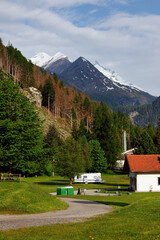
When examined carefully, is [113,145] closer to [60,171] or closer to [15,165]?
[60,171]

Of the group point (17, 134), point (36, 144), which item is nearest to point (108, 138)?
point (36, 144)

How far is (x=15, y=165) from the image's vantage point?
39562 mm

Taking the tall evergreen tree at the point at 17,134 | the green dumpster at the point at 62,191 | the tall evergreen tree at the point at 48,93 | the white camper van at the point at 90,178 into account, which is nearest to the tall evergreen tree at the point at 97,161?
the white camper van at the point at 90,178

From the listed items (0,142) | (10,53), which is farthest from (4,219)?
(10,53)

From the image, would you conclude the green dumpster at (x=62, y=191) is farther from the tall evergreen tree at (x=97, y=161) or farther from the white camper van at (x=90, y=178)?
the tall evergreen tree at (x=97, y=161)

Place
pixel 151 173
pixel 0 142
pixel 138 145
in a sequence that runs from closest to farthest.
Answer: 1. pixel 0 142
2. pixel 151 173
3. pixel 138 145

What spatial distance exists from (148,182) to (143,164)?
3091 mm

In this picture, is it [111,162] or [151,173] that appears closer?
[151,173]

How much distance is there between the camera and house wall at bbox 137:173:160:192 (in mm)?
46594

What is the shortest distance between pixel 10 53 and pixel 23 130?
90.1 metres

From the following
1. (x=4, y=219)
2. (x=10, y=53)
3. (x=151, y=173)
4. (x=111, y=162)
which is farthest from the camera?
(x=10, y=53)

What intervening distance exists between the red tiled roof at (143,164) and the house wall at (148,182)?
0.84m

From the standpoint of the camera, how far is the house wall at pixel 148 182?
1834 inches

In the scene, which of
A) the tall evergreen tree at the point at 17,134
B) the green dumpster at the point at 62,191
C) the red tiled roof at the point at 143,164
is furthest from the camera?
the red tiled roof at the point at 143,164
